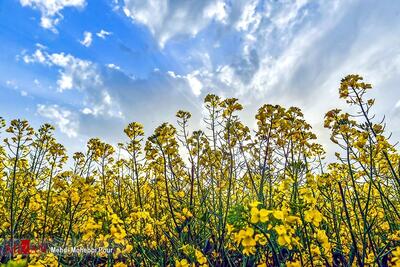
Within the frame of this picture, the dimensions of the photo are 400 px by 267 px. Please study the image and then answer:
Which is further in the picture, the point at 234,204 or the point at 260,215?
the point at 234,204

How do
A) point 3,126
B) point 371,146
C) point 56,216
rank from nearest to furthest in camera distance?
point 371,146
point 3,126
point 56,216

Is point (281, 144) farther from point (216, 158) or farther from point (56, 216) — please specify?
point (56, 216)

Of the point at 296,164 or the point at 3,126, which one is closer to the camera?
the point at 296,164

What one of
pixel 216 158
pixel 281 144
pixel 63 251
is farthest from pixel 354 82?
pixel 63 251

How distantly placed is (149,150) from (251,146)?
188 centimetres

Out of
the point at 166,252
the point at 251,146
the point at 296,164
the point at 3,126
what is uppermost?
the point at 3,126

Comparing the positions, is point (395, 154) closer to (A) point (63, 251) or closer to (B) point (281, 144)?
(B) point (281, 144)

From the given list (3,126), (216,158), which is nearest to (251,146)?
(216,158)

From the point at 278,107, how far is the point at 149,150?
1.87 metres

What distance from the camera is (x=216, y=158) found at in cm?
454

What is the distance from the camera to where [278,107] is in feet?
12.4

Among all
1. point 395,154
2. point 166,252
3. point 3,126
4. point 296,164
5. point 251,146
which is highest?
point 3,126

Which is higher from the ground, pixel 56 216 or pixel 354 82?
pixel 354 82

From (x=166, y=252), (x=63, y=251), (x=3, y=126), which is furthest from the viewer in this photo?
(x=3, y=126)
